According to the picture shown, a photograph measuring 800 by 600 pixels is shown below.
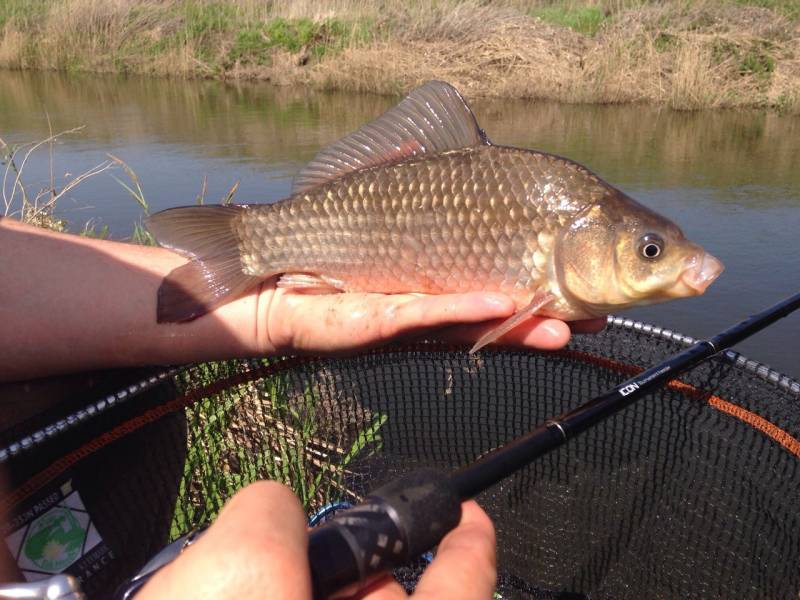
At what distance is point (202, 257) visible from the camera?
5.42 feet

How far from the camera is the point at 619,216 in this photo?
1.52 metres

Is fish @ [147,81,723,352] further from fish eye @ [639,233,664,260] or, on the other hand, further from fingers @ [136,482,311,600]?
fingers @ [136,482,311,600]

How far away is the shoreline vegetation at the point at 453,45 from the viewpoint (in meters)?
9.99

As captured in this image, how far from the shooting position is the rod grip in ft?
2.36

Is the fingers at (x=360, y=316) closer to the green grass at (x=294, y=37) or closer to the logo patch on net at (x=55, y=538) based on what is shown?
the logo patch on net at (x=55, y=538)

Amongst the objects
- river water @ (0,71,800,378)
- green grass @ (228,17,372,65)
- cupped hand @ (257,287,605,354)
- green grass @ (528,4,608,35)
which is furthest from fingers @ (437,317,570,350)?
green grass @ (228,17,372,65)

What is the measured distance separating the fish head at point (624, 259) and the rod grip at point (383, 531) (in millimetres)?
728

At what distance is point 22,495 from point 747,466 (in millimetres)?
1547

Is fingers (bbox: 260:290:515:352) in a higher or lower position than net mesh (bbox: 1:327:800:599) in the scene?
higher

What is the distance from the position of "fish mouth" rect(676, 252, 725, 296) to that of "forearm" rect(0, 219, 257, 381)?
3.02 feet

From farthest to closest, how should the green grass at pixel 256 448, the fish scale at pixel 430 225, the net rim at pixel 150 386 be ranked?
the green grass at pixel 256 448 < the fish scale at pixel 430 225 < the net rim at pixel 150 386

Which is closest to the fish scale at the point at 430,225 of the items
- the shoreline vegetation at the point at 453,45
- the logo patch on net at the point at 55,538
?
the logo patch on net at the point at 55,538

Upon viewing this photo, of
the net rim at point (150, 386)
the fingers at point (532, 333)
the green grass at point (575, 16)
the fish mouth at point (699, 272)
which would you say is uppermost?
the green grass at point (575, 16)

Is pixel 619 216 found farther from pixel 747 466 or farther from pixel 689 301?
pixel 689 301
